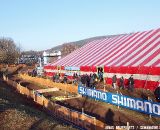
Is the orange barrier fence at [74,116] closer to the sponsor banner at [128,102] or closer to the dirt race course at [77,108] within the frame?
the dirt race course at [77,108]

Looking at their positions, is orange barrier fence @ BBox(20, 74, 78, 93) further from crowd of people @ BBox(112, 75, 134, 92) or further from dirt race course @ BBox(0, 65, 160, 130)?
dirt race course @ BBox(0, 65, 160, 130)

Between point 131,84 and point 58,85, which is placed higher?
point 131,84

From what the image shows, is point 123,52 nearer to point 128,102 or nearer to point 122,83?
point 122,83

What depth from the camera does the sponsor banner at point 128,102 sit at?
1745 centimetres

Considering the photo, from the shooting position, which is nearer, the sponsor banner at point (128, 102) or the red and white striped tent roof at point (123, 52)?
the sponsor banner at point (128, 102)

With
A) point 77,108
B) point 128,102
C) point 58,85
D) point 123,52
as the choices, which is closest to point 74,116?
point 128,102

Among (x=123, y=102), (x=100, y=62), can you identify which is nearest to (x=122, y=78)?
(x=100, y=62)

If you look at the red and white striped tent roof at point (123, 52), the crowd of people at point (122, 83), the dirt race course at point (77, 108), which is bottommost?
the dirt race course at point (77, 108)

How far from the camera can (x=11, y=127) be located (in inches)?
626

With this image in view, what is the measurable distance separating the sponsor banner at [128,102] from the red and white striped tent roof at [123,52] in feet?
20.7

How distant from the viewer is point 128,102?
20.0 metres

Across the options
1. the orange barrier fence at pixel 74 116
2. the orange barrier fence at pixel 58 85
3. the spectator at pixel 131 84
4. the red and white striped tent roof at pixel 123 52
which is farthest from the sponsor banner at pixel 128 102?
the red and white striped tent roof at pixel 123 52

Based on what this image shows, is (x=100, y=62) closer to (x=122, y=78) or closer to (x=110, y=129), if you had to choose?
(x=122, y=78)

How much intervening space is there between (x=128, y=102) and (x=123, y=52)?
15256mm
